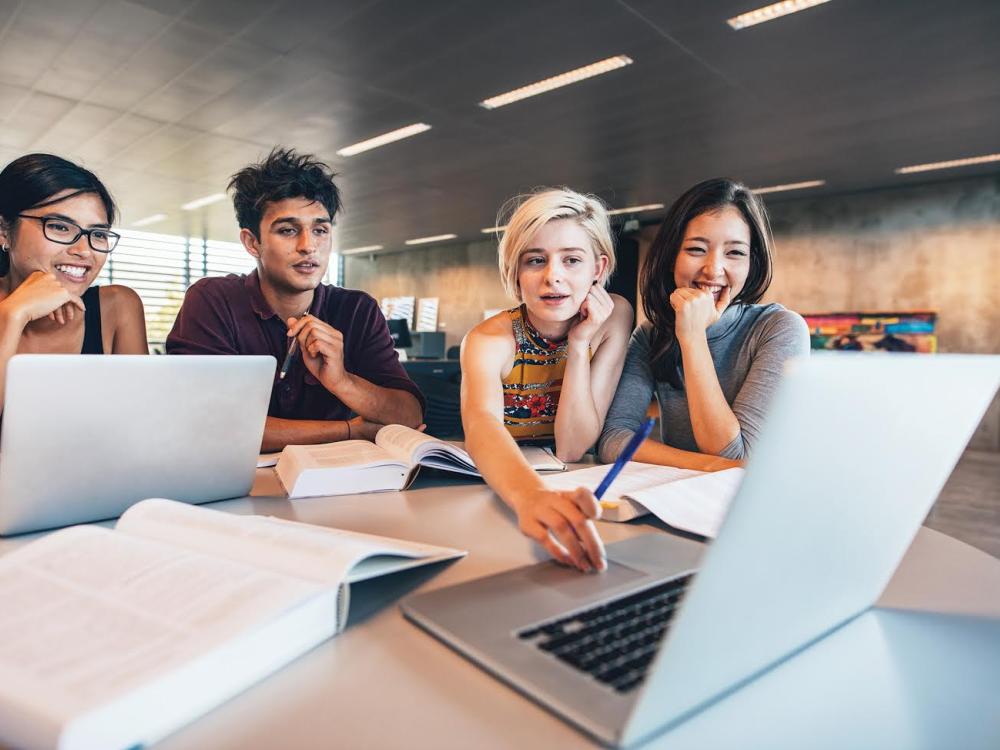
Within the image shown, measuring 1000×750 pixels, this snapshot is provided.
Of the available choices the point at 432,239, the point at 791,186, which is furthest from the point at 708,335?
the point at 432,239

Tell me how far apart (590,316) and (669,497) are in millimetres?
681

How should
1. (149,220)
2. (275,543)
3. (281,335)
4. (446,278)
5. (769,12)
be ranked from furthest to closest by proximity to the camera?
(446,278) → (149,220) → (769,12) → (281,335) → (275,543)

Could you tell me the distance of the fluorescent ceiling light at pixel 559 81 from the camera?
4.53 meters

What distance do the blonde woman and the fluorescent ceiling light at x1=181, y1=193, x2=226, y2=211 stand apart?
840cm

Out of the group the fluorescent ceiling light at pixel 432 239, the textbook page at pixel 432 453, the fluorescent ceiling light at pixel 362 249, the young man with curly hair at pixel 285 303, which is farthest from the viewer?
the fluorescent ceiling light at pixel 362 249

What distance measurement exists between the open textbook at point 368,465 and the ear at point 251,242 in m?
0.95

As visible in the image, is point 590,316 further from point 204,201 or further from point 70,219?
point 204,201

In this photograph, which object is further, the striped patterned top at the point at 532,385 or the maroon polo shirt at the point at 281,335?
the maroon polo shirt at the point at 281,335

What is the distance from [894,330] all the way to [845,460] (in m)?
9.21

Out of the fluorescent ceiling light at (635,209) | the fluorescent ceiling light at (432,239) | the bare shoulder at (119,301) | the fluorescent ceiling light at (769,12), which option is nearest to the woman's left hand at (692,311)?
the bare shoulder at (119,301)

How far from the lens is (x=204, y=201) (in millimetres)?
9227

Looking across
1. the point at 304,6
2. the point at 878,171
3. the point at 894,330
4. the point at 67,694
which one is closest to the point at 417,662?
the point at 67,694

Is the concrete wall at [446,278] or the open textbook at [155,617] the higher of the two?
the concrete wall at [446,278]

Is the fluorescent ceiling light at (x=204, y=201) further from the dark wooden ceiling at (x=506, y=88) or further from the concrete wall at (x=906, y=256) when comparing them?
the concrete wall at (x=906, y=256)
